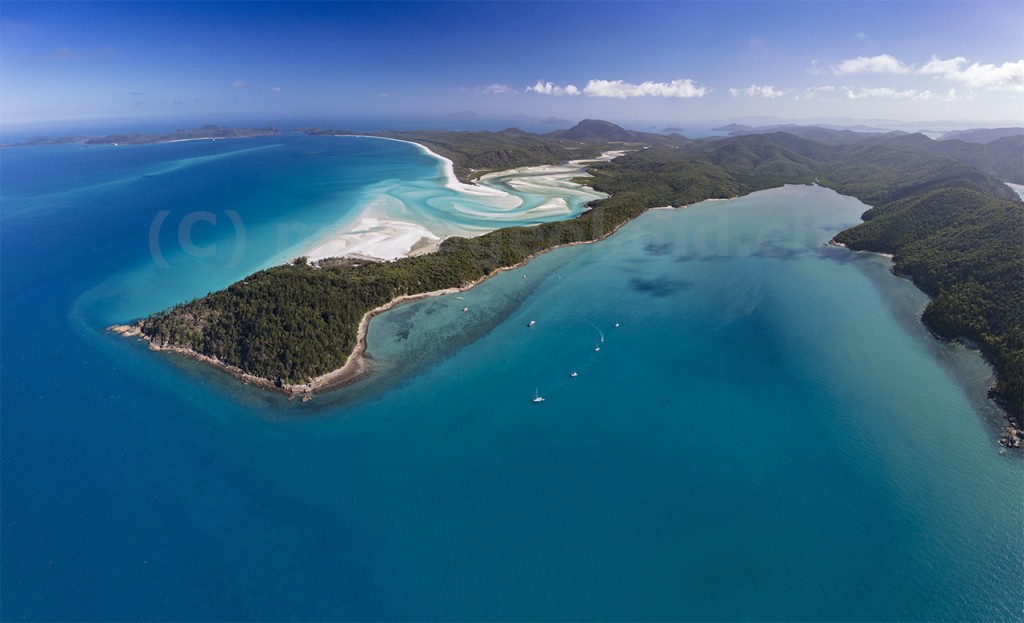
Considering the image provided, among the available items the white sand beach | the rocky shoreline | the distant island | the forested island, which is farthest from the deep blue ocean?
the distant island

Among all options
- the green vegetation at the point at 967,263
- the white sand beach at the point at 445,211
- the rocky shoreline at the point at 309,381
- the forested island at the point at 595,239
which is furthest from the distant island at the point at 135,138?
the green vegetation at the point at 967,263

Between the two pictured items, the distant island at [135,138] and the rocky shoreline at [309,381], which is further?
the distant island at [135,138]

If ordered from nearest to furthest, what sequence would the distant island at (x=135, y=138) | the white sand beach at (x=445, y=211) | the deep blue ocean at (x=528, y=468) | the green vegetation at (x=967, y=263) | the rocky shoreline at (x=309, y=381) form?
the deep blue ocean at (x=528, y=468)
the rocky shoreline at (x=309, y=381)
the green vegetation at (x=967, y=263)
the white sand beach at (x=445, y=211)
the distant island at (x=135, y=138)

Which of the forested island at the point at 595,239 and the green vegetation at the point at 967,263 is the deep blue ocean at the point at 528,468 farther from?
the forested island at the point at 595,239

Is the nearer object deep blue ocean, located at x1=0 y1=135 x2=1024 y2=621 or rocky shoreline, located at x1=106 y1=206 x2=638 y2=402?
deep blue ocean, located at x1=0 y1=135 x2=1024 y2=621

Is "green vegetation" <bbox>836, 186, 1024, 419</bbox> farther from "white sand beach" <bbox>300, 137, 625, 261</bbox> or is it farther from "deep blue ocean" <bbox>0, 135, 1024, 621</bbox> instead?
"white sand beach" <bbox>300, 137, 625, 261</bbox>

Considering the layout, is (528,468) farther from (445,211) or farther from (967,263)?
(445,211)

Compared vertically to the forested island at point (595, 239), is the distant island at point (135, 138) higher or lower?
higher

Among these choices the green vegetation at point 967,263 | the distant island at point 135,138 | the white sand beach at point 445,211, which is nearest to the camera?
the green vegetation at point 967,263

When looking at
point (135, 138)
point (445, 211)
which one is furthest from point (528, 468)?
point (135, 138)

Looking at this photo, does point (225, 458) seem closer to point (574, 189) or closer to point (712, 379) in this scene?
point (712, 379)
